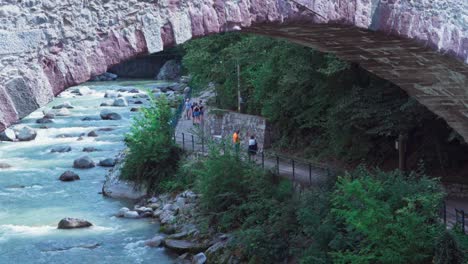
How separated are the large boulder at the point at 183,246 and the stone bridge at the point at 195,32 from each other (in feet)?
17.4

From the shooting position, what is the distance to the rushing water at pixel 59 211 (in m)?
12.8

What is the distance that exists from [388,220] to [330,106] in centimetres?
665

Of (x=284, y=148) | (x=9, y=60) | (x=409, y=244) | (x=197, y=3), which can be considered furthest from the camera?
(x=284, y=148)

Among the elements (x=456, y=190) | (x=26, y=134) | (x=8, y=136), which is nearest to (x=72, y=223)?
(x=456, y=190)

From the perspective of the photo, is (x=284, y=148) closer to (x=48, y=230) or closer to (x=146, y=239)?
(x=146, y=239)

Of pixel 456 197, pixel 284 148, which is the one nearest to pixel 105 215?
pixel 284 148

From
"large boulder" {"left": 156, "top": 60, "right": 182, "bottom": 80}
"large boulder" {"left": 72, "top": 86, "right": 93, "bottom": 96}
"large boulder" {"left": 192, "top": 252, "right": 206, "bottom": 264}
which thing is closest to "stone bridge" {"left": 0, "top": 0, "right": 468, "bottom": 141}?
"large boulder" {"left": 192, "top": 252, "right": 206, "bottom": 264}

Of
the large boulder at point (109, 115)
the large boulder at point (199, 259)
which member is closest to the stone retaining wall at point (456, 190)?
the large boulder at point (199, 259)

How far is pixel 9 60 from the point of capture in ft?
15.7

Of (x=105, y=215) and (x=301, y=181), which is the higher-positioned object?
(x=301, y=181)

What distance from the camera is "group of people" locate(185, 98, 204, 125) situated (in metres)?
20.9

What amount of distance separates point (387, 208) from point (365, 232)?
408mm

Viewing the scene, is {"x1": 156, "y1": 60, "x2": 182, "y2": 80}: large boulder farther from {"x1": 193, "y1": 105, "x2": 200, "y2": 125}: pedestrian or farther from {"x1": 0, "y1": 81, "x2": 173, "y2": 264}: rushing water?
{"x1": 193, "y1": 105, "x2": 200, "y2": 125}: pedestrian

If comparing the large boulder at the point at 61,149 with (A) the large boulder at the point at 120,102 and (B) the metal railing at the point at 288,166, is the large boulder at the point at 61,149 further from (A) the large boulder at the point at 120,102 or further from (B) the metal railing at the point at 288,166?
(A) the large boulder at the point at 120,102
